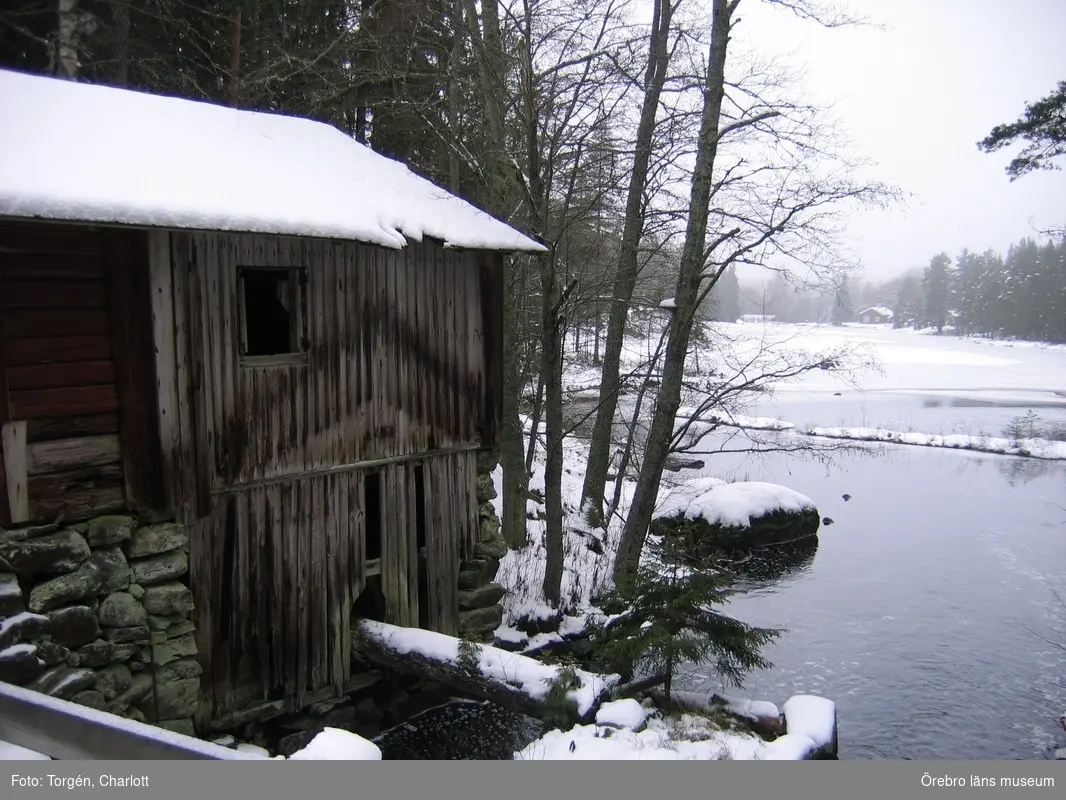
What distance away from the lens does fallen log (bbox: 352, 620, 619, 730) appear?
643 cm

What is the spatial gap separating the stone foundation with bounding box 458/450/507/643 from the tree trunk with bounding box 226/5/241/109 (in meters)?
7.97

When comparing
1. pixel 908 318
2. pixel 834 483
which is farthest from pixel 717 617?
pixel 908 318

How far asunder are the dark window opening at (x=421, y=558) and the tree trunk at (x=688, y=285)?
8.80 ft

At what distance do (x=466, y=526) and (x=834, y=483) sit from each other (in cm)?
1577

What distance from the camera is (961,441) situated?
2600 cm

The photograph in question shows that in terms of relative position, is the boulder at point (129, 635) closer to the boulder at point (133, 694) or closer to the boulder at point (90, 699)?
the boulder at point (133, 694)

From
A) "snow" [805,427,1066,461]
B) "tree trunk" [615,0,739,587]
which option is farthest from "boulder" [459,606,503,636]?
"snow" [805,427,1066,461]

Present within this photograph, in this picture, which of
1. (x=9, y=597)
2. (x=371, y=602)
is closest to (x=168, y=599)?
(x=9, y=597)

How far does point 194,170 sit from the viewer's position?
20.4ft

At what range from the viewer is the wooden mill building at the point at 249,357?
5613 mm

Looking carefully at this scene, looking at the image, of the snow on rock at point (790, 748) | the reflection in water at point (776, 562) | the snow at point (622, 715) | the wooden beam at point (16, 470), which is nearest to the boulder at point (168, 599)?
the wooden beam at point (16, 470)

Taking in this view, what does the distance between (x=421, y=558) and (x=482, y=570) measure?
75 cm

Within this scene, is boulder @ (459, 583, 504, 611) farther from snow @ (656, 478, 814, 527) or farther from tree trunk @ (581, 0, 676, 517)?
snow @ (656, 478, 814, 527)

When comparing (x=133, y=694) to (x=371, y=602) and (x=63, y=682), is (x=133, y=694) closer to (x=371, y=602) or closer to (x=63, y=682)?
(x=63, y=682)
